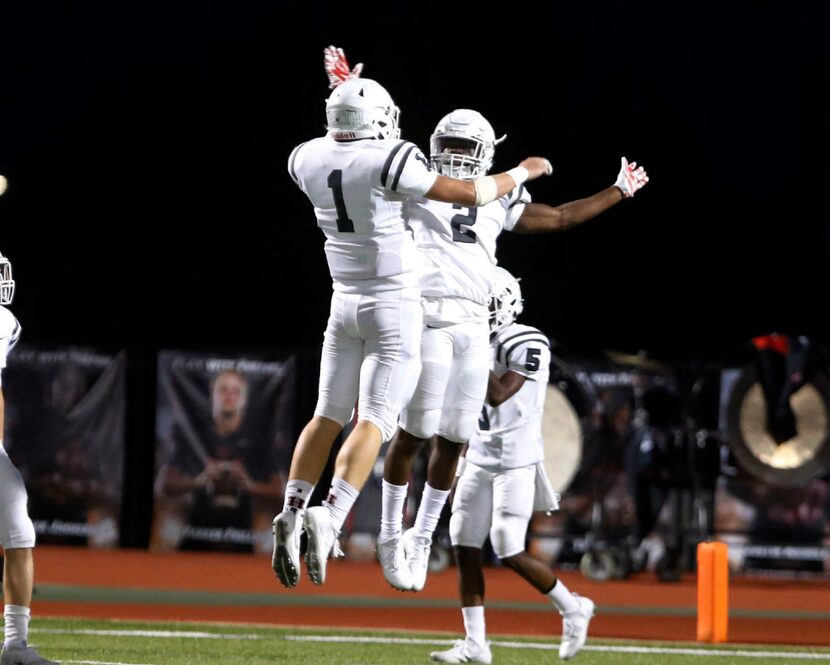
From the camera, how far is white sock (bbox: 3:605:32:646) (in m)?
7.36

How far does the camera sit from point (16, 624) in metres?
7.39

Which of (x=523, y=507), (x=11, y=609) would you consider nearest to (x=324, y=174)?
(x=11, y=609)

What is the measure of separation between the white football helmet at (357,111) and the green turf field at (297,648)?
3.07 metres

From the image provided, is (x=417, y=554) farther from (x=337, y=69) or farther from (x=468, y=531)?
(x=337, y=69)

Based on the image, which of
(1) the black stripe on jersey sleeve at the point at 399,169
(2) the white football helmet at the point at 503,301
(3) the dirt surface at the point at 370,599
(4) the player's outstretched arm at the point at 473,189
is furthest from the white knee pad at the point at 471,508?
(1) the black stripe on jersey sleeve at the point at 399,169

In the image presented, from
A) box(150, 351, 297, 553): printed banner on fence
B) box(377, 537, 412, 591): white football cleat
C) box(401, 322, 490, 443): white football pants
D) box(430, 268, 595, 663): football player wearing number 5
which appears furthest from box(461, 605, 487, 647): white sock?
box(150, 351, 297, 553): printed banner on fence

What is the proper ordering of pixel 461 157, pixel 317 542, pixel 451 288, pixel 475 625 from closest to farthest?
pixel 317 542 → pixel 461 157 → pixel 451 288 → pixel 475 625

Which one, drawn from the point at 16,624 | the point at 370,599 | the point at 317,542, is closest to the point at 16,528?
the point at 16,624

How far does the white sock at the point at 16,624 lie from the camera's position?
7359 mm

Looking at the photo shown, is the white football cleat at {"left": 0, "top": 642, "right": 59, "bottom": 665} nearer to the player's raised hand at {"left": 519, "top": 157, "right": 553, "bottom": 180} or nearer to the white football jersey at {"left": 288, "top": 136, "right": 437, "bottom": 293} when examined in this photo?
the white football jersey at {"left": 288, "top": 136, "right": 437, "bottom": 293}

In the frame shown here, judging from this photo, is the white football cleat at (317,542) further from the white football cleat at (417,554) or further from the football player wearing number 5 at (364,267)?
the white football cleat at (417,554)

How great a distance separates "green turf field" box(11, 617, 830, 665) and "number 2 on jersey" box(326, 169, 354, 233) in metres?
2.70

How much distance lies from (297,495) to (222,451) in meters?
11.1

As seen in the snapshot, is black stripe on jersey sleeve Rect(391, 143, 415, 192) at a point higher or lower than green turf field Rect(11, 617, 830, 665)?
higher
